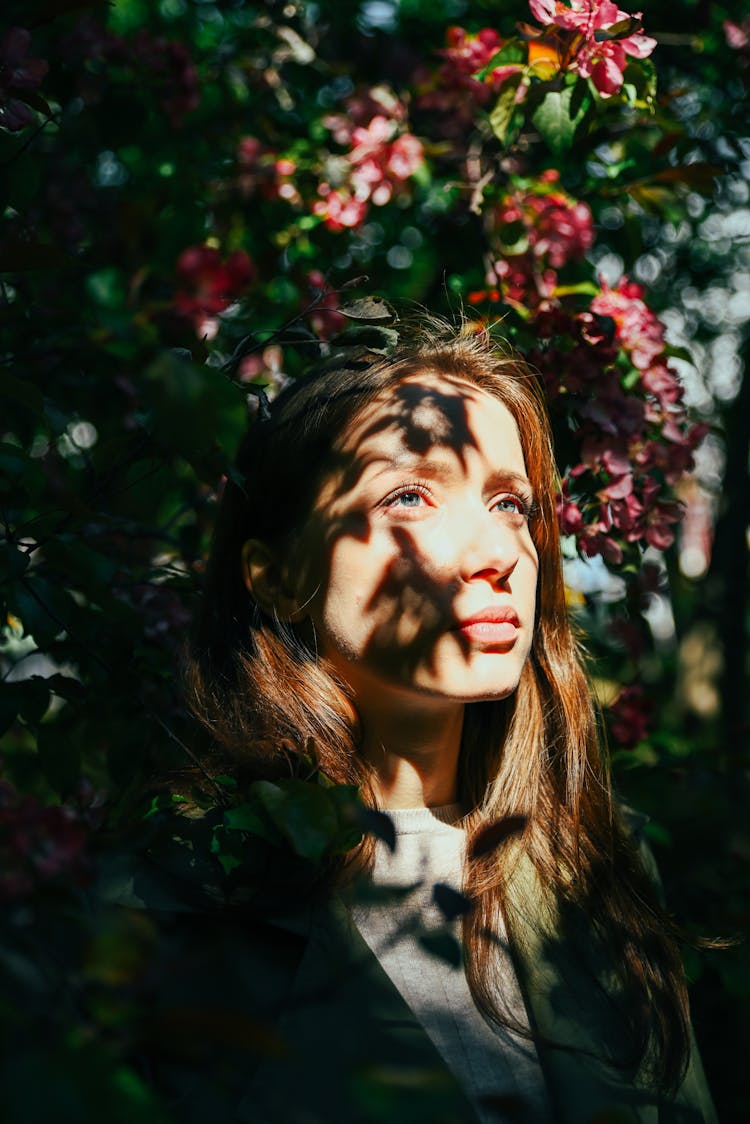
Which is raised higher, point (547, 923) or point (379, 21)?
point (379, 21)

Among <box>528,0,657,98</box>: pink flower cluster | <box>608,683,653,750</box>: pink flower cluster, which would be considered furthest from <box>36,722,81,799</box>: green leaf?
<box>528,0,657,98</box>: pink flower cluster

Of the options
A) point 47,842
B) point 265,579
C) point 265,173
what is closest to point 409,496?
point 265,579

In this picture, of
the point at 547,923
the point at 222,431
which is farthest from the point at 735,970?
the point at 222,431

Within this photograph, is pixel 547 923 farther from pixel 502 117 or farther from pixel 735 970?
pixel 502 117

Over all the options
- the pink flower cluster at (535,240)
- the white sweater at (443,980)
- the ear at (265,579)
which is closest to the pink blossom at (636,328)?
the pink flower cluster at (535,240)

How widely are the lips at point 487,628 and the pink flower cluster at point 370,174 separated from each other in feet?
4.66

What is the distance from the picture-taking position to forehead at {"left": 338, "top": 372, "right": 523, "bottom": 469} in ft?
5.55

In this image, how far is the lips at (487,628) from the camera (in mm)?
1602

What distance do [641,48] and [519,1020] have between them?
169 cm

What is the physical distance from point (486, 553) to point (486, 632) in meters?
0.12

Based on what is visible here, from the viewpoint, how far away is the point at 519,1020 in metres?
1.62

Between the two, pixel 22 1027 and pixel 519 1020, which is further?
pixel 519 1020

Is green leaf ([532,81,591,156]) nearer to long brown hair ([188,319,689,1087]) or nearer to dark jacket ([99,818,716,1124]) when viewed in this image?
long brown hair ([188,319,689,1087])

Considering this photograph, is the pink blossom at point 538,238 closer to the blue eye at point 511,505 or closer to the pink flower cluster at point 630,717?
the blue eye at point 511,505
